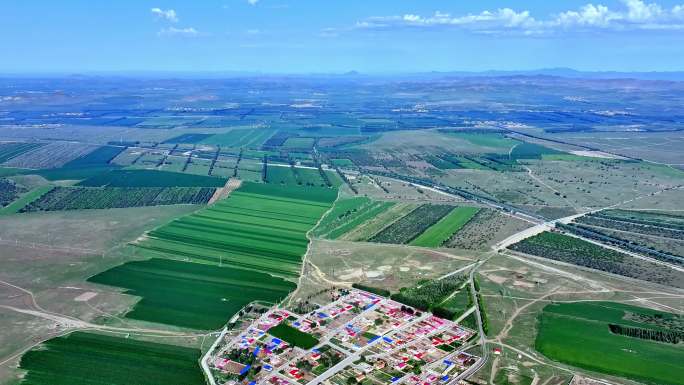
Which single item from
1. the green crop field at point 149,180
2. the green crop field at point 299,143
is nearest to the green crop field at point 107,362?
the green crop field at point 149,180

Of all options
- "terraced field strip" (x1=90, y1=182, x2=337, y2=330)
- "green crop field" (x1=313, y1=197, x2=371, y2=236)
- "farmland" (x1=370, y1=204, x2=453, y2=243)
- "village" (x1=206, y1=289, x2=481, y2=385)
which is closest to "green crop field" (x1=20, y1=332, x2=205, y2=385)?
"village" (x1=206, y1=289, x2=481, y2=385)

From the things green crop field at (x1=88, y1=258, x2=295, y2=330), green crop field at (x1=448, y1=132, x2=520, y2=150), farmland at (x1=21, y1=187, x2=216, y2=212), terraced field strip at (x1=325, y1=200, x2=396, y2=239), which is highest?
green crop field at (x1=448, y1=132, x2=520, y2=150)

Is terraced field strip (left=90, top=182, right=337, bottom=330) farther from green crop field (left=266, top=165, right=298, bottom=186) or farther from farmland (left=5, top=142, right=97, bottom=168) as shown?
farmland (left=5, top=142, right=97, bottom=168)

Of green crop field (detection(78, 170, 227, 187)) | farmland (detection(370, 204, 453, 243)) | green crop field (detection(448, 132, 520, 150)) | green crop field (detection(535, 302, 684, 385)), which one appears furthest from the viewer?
green crop field (detection(448, 132, 520, 150))

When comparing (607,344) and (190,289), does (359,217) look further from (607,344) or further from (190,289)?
(607,344)

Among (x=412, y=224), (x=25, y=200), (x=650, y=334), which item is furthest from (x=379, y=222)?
(x=25, y=200)

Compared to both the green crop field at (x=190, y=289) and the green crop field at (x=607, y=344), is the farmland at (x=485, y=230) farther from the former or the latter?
the green crop field at (x=190, y=289)
